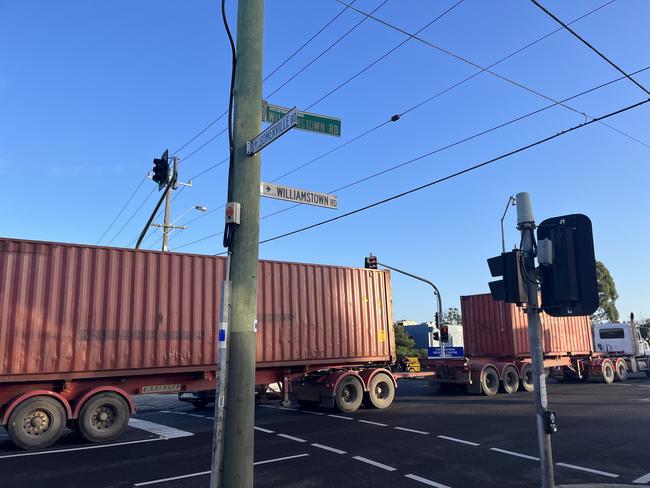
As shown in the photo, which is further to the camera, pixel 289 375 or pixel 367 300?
pixel 367 300

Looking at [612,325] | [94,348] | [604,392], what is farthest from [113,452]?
[612,325]

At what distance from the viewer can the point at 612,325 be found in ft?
82.8

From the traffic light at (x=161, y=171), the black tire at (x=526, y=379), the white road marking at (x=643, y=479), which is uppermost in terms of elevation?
the traffic light at (x=161, y=171)

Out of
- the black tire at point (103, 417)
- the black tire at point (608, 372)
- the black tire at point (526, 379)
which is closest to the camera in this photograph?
the black tire at point (103, 417)

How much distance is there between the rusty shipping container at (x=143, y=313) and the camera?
9750 millimetres

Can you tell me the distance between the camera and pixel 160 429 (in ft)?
37.4

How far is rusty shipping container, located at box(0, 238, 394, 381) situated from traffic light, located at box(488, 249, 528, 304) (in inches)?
321

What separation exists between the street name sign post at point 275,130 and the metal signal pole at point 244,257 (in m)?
0.19

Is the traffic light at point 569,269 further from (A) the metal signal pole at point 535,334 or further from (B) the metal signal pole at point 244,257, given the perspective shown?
(B) the metal signal pole at point 244,257

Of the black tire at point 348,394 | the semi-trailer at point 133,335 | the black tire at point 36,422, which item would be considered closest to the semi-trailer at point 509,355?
the semi-trailer at point 133,335

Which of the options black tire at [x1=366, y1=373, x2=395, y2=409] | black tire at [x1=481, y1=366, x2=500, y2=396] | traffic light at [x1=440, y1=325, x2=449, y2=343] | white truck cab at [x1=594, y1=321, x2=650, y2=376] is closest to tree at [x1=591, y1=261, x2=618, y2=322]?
white truck cab at [x1=594, y1=321, x2=650, y2=376]

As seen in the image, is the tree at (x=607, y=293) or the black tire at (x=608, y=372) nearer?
the black tire at (x=608, y=372)

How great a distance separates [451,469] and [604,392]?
525 inches

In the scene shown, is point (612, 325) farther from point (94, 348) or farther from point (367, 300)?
point (94, 348)
